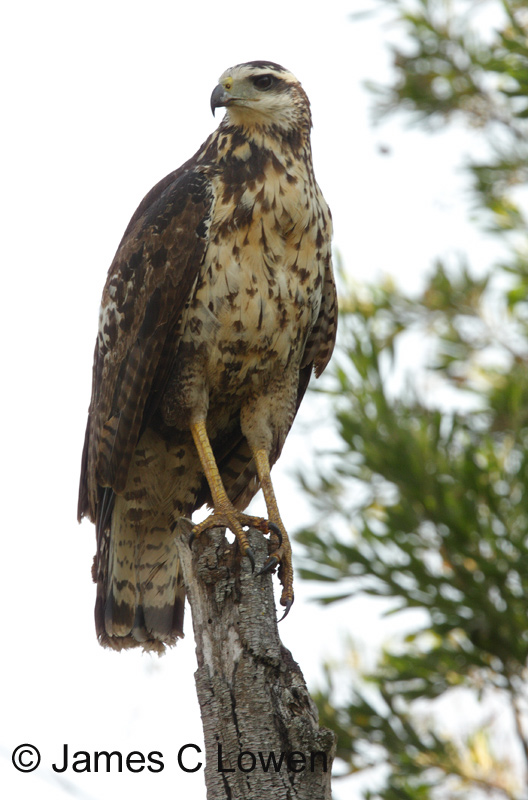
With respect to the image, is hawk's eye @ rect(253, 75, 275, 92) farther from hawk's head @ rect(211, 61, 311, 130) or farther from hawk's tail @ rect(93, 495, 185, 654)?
hawk's tail @ rect(93, 495, 185, 654)

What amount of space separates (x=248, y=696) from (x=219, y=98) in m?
2.42

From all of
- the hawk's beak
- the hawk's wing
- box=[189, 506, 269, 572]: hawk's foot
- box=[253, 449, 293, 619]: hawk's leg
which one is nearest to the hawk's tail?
the hawk's wing

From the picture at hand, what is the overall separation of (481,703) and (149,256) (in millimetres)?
2525

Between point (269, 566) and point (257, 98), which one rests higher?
point (257, 98)

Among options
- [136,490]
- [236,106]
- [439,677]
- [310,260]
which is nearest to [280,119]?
[236,106]

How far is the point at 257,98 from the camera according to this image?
414 cm

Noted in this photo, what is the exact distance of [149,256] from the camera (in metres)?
4.00

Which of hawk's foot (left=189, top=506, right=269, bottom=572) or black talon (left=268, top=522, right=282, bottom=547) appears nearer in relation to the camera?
hawk's foot (left=189, top=506, right=269, bottom=572)

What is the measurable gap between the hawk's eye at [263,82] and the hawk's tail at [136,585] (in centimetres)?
183

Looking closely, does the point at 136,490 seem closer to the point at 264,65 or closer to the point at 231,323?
the point at 231,323

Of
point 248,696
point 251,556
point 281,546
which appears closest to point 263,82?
point 281,546

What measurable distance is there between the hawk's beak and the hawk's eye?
0.47ft

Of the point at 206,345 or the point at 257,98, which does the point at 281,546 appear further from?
the point at 257,98

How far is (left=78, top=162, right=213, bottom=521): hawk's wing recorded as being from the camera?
390cm
